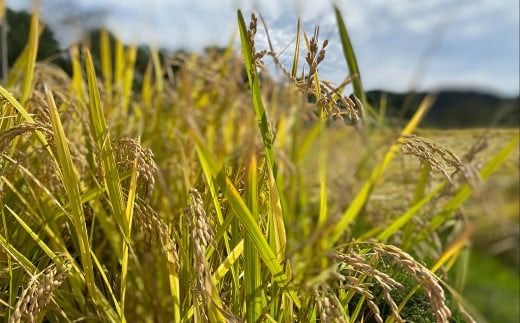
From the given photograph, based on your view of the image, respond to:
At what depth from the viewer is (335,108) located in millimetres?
1228

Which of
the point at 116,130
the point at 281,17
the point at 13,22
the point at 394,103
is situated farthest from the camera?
the point at 13,22

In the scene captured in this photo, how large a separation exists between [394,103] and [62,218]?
103 centimetres

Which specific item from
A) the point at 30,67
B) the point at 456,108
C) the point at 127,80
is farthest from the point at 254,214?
the point at 127,80

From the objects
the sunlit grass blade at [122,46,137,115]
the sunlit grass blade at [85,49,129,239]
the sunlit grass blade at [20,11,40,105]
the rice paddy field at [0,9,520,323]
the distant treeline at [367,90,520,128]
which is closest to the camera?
the rice paddy field at [0,9,520,323]

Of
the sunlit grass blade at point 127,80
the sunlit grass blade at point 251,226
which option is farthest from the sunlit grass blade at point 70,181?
the sunlit grass blade at point 127,80

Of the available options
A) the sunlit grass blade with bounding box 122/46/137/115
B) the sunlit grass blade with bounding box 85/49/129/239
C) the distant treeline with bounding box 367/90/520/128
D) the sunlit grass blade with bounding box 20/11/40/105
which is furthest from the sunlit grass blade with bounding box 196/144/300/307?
the sunlit grass blade with bounding box 122/46/137/115

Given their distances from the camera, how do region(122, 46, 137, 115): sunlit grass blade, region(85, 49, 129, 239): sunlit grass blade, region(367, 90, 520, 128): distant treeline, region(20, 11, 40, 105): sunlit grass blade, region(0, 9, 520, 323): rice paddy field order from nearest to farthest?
1. region(0, 9, 520, 323): rice paddy field
2. region(85, 49, 129, 239): sunlit grass blade
3. region(20, 11, 40, 105): sunlit grass blade
4. region(367, 90, 520, 128): distant treeline
5. region(122, 46, 137, 115): sunlit grass blade

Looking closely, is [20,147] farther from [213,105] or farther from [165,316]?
[213,105]

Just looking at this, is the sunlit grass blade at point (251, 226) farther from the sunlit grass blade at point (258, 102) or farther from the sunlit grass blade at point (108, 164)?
the sunlit grass blade at point (108, 164)

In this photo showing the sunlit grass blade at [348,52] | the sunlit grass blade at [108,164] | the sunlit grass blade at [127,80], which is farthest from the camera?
the sunlit grass blade at [127,80]

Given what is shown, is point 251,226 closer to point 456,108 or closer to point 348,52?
point 348,52

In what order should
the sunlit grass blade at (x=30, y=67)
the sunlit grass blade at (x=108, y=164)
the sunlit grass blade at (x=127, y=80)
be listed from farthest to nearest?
the sunlit grass blade at (x=127, y=80) → the sunlit grass blade at (x=30, y=67) → the sunlit grass blade at (x=108, y=164)

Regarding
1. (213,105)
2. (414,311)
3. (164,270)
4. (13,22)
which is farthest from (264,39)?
(13,22)

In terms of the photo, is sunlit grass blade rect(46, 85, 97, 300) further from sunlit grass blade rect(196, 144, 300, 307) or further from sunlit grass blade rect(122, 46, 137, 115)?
sunlit grass blade rect(122, 46, 137, 115)
